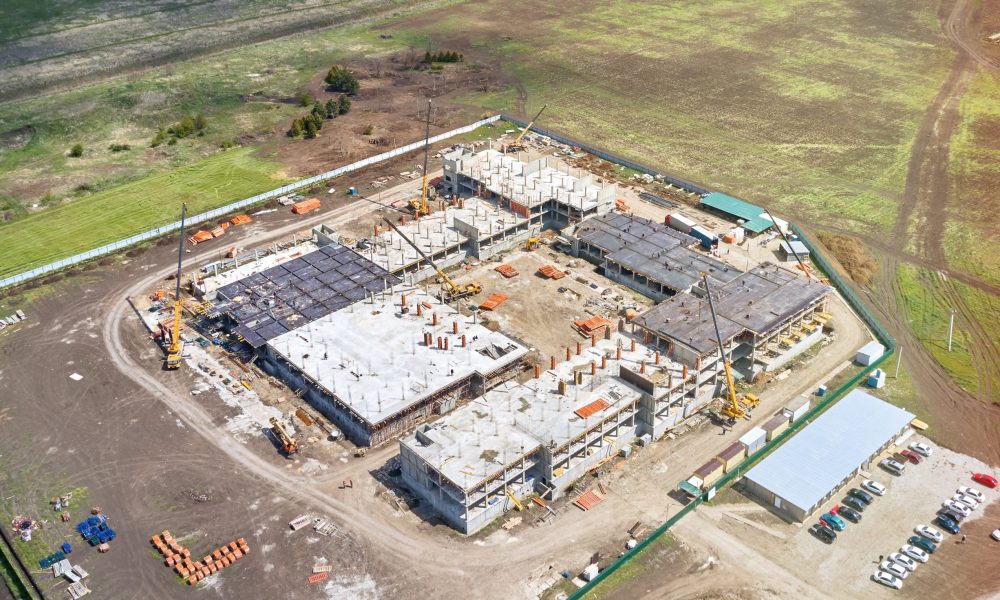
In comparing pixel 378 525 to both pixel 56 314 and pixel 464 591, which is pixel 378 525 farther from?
pixel 56 314

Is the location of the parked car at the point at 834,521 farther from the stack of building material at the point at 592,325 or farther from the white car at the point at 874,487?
the stack of building material at the point at 592,325

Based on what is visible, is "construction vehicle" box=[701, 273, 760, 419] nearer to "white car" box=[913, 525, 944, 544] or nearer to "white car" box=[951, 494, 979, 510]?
"white car" box=[913, 525, 944, 544]

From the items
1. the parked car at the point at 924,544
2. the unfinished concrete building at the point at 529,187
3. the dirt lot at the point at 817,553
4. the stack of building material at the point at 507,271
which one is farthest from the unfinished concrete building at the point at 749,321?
the unfinished concrete building at the point at 529,187

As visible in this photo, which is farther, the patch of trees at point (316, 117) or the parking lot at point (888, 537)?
the patch of trees at point (316, 117)

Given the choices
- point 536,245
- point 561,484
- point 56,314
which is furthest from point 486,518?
point 56,314

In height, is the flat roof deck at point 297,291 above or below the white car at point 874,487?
above

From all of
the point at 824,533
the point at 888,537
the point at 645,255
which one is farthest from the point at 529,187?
the point at 888,537

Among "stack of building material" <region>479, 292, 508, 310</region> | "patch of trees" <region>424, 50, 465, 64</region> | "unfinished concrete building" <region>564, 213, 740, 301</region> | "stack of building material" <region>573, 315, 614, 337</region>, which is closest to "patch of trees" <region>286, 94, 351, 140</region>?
"patch of trees" <region>424, 50, 465, 64</region>
